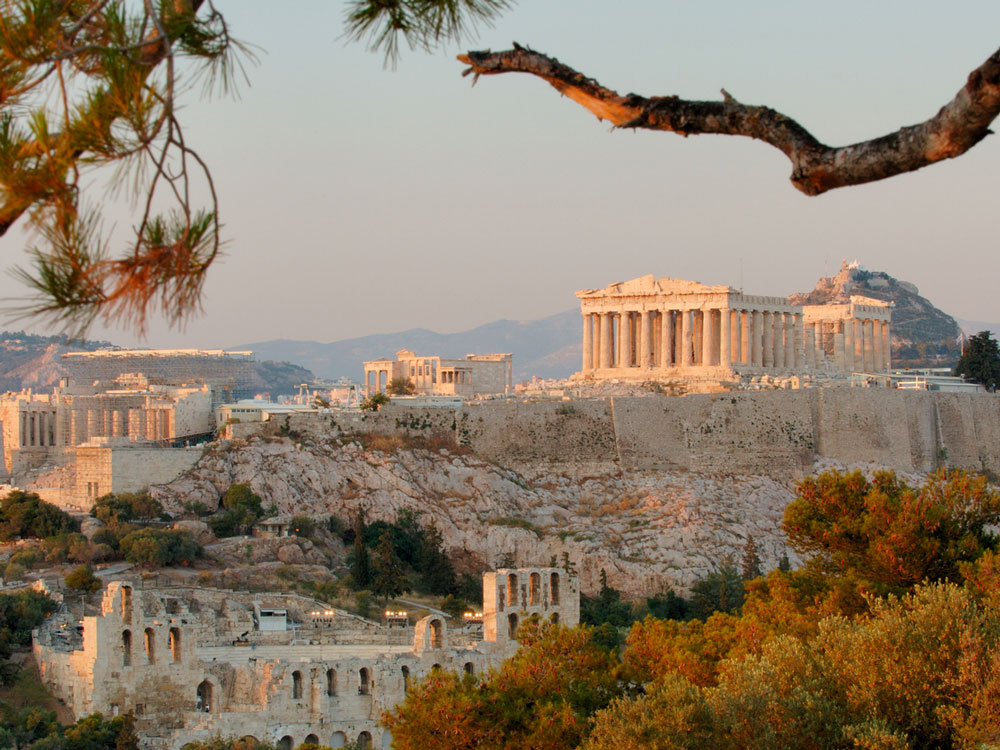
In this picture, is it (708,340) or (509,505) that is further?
(708,340)

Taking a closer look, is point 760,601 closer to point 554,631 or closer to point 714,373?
point 554,631

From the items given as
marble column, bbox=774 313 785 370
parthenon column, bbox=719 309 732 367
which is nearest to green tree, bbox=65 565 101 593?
parthenon column, bbox=719 309 732 367

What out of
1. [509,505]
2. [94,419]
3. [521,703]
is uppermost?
[94,419]

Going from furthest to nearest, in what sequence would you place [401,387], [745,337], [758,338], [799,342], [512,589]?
[799,342] < [758,338] < [745,337] < [401,387] < [512,589]

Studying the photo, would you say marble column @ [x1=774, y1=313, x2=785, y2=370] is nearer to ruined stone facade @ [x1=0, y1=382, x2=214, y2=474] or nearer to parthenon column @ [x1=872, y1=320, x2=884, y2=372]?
parthenon column @ [x1=872, y1=320, x2=884, y2=372]

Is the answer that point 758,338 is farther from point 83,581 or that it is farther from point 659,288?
point 83,581

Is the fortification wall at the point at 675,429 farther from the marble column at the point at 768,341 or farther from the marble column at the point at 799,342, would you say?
the marble column at the point at 799,342

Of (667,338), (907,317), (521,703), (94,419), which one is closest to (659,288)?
(667,338)

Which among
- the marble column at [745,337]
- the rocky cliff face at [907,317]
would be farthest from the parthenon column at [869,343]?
the rocky cliff face at [907,317]
